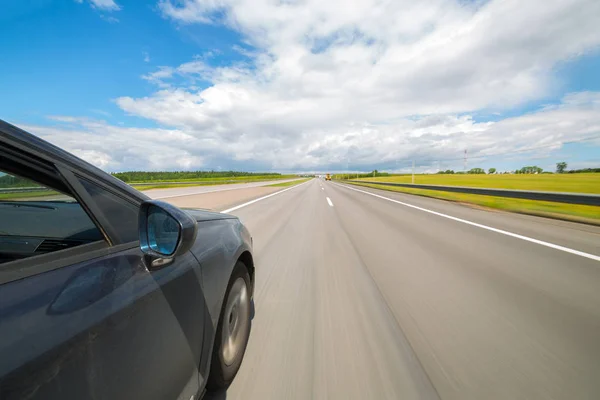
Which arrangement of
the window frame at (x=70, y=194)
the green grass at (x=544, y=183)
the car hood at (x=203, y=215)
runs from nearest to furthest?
1. the window frame at (x=70, y=194)
2. the car hood at (x=203, y=215)
3. the green grass at (x=544, y=183)

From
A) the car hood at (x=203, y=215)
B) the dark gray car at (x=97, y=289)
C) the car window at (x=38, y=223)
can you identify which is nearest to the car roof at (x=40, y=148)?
the dark gray car at (x=97, y=289)

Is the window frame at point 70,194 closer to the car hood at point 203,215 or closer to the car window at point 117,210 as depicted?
the car window at point 117,210

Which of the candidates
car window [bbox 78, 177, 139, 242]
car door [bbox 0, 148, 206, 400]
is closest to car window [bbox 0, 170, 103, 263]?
car door [bbox 0, 148, 206, 400]

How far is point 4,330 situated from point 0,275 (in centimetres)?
23

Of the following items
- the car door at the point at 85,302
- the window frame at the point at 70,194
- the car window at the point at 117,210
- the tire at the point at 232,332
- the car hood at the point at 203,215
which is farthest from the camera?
the car hood at the point at 203,215

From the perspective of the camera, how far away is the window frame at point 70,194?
914 millimetres

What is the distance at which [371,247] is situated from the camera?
5078 mm

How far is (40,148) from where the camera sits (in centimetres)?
101

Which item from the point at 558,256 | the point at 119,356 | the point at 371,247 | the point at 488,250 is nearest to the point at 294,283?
the point at 371,247

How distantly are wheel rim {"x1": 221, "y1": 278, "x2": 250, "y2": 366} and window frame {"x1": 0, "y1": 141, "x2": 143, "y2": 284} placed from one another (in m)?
0.91

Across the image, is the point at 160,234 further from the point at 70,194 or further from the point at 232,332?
the point at 232,332

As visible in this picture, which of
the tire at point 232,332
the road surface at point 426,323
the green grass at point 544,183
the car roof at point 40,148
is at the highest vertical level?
the car roof at point 40,148

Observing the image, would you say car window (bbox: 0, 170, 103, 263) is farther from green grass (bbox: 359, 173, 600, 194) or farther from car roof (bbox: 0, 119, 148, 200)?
green grass (bbox: 359, 173, 600, 194)

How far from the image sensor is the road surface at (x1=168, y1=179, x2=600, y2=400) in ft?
5.70
